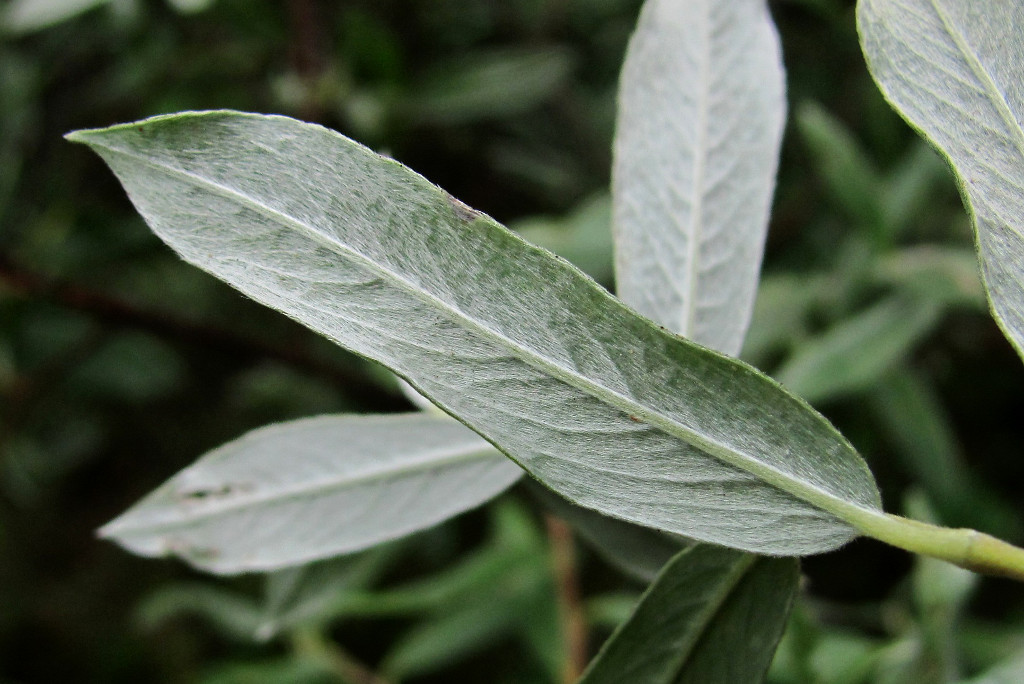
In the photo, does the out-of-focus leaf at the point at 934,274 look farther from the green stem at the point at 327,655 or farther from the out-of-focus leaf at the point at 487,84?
the green stem at the point at 327,655

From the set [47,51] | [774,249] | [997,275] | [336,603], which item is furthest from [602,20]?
[997,275]

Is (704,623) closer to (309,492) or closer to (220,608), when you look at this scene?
(309,492)

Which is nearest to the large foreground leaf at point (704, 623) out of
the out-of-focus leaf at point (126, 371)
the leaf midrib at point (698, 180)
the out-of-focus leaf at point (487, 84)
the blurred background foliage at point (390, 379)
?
the leaf midrib at point (698, 180)

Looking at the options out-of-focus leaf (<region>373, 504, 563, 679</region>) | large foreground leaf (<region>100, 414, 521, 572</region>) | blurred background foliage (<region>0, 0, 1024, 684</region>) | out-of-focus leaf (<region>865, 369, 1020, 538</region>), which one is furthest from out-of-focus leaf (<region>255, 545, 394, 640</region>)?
out-of-focus leaf (<region>865, 369, 1020, 538</region>)

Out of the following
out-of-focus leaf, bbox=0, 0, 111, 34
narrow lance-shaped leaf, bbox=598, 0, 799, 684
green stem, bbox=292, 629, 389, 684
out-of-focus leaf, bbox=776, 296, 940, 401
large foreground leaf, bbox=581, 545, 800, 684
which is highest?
out-of-focus leaf, bbox=0, 0, 111, 34

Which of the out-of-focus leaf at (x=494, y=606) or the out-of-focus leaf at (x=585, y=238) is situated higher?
the out-of-focus leaf at (x=585, y=238)

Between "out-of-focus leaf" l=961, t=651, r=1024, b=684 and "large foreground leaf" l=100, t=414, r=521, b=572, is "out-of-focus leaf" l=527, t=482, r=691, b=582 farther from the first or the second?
"out-of-focus leaf" l=961, t=651, r=1024, b=684

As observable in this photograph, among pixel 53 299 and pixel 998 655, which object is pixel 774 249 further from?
pixel 53 299
